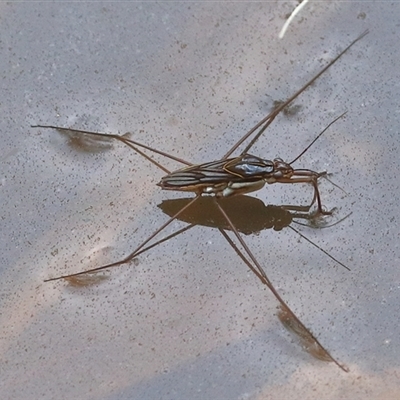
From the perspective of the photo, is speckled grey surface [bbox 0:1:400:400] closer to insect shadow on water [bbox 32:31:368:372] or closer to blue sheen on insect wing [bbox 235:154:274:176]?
insect shadow on water [bbox 32:31:368:372]

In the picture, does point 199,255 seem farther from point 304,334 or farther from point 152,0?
point 152,0

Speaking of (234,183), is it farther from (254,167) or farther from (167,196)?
(167,196)

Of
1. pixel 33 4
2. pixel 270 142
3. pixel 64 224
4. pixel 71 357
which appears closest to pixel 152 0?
pixel 33 4

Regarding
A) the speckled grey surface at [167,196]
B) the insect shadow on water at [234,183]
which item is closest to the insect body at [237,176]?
the insect shadow on water at [234,183]

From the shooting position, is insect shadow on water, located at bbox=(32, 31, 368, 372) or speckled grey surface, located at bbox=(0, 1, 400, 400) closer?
speckled grey surface, located at bbox=(0, 1, 400, 400)

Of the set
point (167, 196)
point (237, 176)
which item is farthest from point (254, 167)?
point (167, 196)

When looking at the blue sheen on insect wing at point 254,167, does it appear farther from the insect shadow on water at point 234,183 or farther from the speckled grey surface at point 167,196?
the speckled grey surface at point 167,196

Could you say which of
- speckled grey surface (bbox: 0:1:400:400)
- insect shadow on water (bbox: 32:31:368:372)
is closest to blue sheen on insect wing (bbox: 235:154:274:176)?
insect shadow on water (bbox: 32:31:368:372)

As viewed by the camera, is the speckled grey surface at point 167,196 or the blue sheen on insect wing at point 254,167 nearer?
the speckled grey surface at point 167,196
